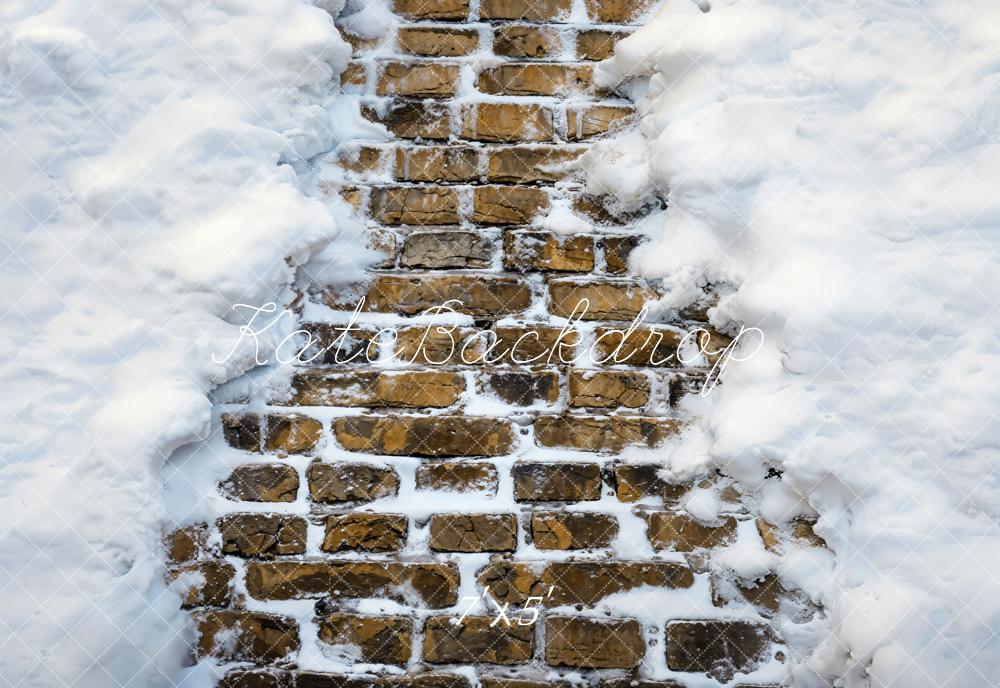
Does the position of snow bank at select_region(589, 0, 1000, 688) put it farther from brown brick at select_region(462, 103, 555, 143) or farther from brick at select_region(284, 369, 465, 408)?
brick at select_region(284, 369, 465, 408)

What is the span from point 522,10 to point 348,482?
2.35ft

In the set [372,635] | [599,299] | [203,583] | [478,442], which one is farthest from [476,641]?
[599,299]

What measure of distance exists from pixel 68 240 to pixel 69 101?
19 centimetres

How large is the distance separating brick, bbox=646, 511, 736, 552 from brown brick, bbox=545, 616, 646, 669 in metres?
0.10

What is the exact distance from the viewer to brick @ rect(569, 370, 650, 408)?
1.01m

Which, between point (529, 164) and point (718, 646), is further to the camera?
point (529, 164)

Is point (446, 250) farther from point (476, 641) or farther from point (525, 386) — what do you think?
point (476, 641)

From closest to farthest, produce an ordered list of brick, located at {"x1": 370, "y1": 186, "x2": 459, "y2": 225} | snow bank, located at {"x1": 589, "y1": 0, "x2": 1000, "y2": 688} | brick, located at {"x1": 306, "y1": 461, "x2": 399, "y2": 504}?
snow bank, located at {"x1": 589, "y1": 0, "x2": 1000, "y2": 688} → brick, located at {"x1": 306, "y1": 461, "x2": 399, "y2": 504} → brick, located at {"x1": 370, "y1": 186, "x2": 459, "y2": 225}

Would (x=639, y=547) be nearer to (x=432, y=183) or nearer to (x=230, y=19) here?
(x=432, y=183)

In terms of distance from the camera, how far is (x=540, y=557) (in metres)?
0.96

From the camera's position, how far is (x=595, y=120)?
44.1 inches

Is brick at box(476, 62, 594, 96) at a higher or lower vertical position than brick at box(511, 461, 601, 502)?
higher

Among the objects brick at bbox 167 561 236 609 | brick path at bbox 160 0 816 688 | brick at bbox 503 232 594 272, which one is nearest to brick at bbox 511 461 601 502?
brick path at bbox 160 0 816 688

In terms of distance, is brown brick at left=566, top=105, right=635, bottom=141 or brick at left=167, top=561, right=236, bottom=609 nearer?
brick at left=167, top=561, right=236, bottom=609
